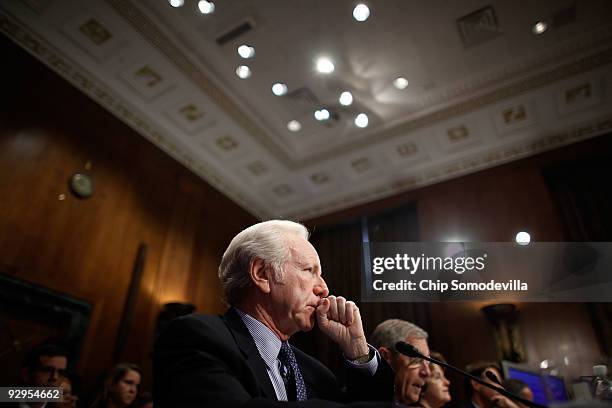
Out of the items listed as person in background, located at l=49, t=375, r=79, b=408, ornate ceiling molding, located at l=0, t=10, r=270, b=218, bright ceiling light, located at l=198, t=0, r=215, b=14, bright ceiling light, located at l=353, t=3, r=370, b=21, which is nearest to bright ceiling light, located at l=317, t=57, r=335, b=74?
bright ceiling light, located at l=353, t=3, r=370, b=21

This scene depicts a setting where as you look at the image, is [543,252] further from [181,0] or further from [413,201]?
[413,201]

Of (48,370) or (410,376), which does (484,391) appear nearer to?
(410,376)

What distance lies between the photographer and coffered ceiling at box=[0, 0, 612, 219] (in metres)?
4.04

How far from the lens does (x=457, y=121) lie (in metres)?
5.15

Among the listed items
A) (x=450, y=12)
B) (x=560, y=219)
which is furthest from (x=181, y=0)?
(x=560, y=219)

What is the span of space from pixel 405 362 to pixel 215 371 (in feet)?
4.88

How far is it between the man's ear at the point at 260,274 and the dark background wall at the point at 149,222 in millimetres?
1605

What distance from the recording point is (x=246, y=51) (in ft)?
14.3

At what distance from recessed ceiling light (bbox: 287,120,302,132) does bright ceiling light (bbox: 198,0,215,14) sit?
5.57 feet

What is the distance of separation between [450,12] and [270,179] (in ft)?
10.6

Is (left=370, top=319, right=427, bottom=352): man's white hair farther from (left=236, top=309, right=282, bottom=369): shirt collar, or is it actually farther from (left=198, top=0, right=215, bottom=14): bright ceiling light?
(left=198, top=0, right=215, bottom=14): bright ceiling light

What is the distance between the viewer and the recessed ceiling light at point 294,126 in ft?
17.4

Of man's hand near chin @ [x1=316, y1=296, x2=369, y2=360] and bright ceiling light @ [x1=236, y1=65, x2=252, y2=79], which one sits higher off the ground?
bright ceiling light @ [x1=236, y1=65, x2=252, y2=79]

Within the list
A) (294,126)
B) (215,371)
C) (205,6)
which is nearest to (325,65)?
(294,126)
